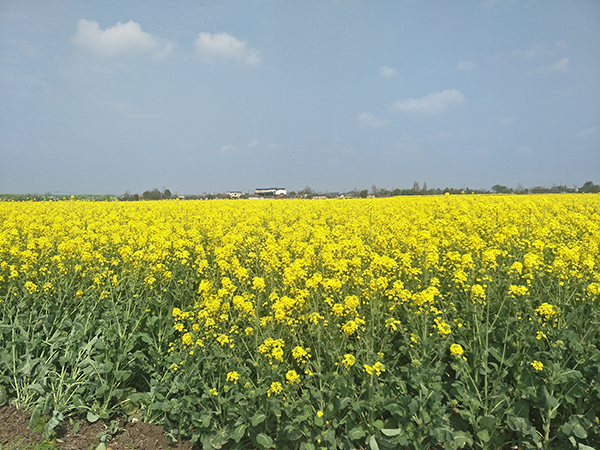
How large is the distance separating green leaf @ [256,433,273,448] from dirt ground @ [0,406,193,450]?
99cm

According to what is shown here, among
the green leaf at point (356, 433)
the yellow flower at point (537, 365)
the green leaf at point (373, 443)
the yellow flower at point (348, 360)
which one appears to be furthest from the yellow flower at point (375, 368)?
the yellow flower at point (537, 365)

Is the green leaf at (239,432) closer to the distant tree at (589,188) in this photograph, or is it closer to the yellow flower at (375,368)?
the yellow flower at (375,368)

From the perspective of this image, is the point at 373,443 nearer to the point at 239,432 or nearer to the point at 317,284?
the point at 239,432

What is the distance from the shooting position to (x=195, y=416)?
3.52m

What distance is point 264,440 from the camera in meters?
3.14

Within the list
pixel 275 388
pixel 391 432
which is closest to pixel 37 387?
pixel 275 388

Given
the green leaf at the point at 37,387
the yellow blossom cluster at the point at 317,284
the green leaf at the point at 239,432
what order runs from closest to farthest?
the green leaf at the point at 239,432, the yellow blossom cluster at the point at 317,284, the green leaf at the point at 37,387

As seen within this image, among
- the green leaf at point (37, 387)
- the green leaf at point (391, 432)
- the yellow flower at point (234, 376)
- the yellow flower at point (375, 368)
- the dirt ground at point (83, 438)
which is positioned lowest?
the dirt ground at point (83, 438)

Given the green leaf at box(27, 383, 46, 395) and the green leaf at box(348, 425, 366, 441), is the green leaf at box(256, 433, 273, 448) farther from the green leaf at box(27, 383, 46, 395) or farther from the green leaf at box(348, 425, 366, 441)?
the green leaf at box(27, 383, 46, 395)

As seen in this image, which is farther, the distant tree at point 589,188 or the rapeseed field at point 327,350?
the distant tree at point 589,188

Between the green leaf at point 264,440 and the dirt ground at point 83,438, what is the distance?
994 mm

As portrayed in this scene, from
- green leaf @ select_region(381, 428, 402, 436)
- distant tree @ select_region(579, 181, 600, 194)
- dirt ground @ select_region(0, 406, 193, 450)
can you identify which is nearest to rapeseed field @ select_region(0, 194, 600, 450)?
green leaf @ select_region(381, 428, 402, 436)

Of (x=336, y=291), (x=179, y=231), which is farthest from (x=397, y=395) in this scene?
(x=179, y=231)

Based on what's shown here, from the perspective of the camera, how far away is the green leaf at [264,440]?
3.12 metres
